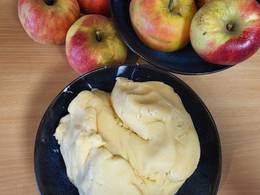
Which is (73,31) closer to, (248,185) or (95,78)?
(95,78)

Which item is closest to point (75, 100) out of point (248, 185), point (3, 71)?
point (3, 71)

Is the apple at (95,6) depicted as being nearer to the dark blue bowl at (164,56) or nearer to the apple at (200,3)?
the dark blue bowl at (164,56)

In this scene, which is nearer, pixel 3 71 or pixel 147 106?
pixel 147 106

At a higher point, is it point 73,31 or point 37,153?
point 73,31

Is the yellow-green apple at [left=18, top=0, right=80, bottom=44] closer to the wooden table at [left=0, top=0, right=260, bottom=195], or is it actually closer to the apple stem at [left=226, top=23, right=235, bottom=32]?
the wooden table at [left=0, top=0, right=260, bottom=195]

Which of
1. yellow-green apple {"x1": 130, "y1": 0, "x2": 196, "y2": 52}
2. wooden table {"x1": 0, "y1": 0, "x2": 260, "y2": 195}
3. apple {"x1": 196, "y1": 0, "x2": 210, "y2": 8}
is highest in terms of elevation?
apple {"x1": 196, "y1": 0, "x2": 210, "y2": 8}

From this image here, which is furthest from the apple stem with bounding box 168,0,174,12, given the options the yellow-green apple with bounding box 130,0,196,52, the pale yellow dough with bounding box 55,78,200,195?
the pale yellow dough with bounding box 55,78,200,195
